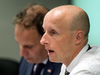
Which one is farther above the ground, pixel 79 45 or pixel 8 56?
pixel 79 45

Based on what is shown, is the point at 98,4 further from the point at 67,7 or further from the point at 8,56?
the point at 8,56

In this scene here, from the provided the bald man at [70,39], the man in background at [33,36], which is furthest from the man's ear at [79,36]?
the man in background at [33,36]

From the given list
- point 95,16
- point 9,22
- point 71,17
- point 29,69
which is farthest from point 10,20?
point 71,17

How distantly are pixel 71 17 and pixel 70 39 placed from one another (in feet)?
0.27

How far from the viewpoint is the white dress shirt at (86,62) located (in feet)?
1.48

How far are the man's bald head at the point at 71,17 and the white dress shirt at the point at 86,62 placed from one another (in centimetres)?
8

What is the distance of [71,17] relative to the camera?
50cm

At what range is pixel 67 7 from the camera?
0.52m

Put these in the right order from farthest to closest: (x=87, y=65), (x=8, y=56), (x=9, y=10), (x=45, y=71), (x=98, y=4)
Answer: (x=8, y=56)
(x=9, y=10)
(x=45, y=71)
(x=98, y=4)
(x=87, y=65)

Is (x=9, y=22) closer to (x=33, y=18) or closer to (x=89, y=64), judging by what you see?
(x=33, y=18)

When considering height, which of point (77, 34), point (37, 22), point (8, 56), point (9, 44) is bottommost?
point (8, 56)

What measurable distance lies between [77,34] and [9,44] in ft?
4.46

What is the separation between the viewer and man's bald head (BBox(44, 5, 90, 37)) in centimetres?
50

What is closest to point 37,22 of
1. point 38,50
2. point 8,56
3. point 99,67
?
point 38,50
